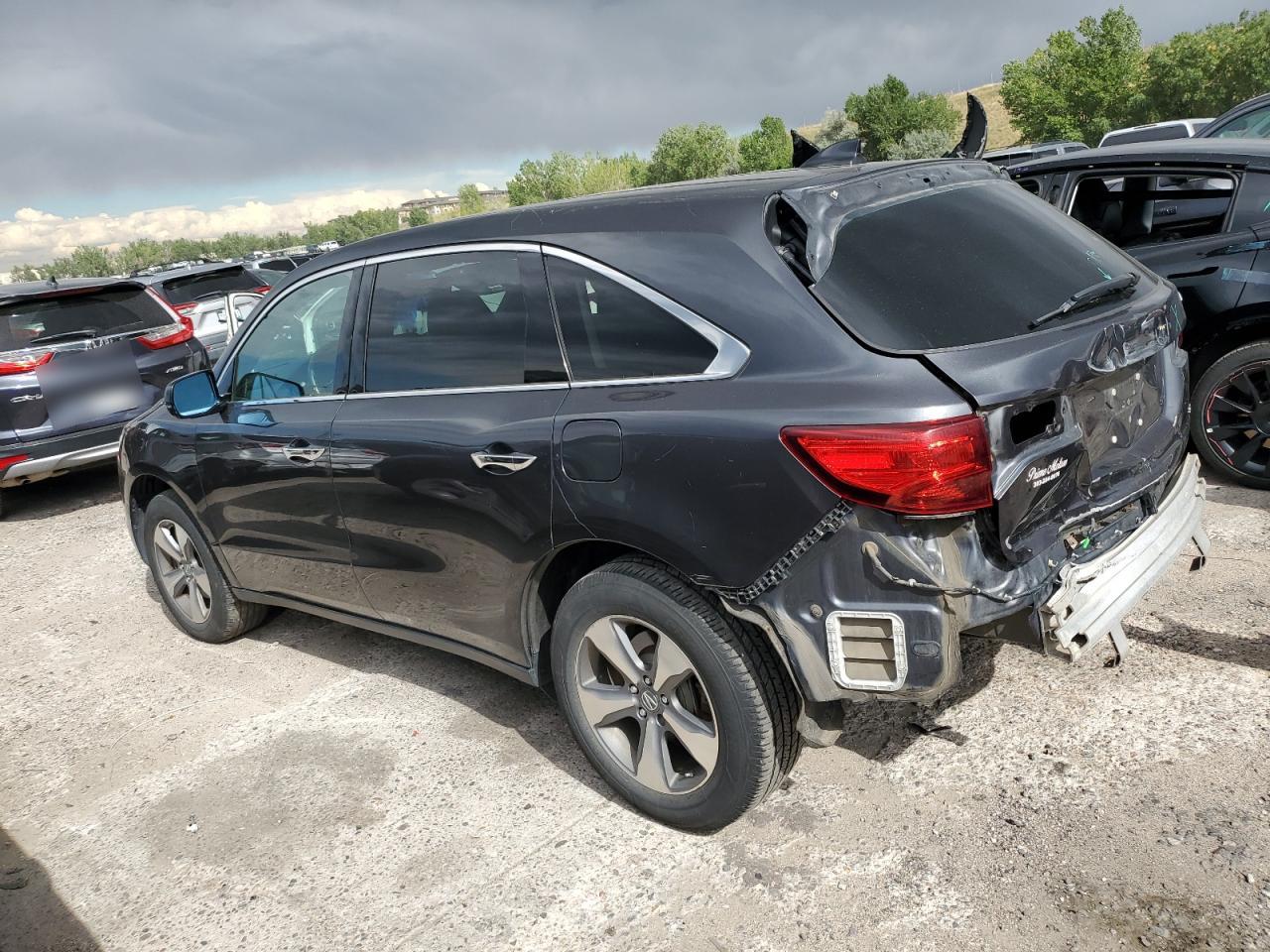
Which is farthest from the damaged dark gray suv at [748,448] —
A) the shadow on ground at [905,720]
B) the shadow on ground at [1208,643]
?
the shadow on ground at [1208,643]

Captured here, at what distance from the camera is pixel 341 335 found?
3662 millimetres

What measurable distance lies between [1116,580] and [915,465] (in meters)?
0.79

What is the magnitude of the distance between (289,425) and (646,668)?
1849 mm

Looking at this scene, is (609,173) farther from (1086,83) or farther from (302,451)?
(302,451)

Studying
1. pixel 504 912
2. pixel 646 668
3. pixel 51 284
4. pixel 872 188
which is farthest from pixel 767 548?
pixel 51 284

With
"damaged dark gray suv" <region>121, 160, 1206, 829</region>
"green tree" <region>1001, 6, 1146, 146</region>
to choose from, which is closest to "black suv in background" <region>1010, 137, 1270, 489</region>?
"damaged dark gray suv" <region>121, 160, 1206, 829</region>

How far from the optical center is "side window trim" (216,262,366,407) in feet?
11.9

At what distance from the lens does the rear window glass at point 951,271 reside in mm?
2410

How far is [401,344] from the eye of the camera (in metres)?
3.44

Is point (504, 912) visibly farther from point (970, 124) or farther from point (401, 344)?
point (970, 124)

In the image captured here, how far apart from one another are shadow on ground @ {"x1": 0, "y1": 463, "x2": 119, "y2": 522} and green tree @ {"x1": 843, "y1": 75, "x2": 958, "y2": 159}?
99.8 meters

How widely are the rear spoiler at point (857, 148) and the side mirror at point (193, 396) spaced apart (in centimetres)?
265

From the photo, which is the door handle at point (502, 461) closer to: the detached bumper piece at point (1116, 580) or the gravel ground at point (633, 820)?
the gravel ground at point (633, 820)

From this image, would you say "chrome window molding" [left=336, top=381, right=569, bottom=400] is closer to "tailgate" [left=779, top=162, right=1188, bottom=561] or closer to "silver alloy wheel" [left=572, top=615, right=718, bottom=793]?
"silver alloy wheel" [left=572, top=615, right=718, bottom=793]
